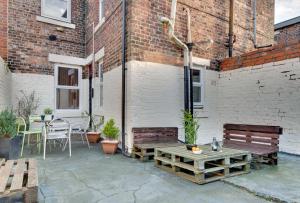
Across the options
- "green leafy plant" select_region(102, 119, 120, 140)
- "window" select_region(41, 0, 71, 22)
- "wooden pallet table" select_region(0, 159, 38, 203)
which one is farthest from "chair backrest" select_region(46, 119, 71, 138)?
"window" select_region(41, 0, 71, 22)

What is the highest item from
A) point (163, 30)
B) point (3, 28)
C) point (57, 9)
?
point (57, 9)

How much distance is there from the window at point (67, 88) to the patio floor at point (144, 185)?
3907 millimetres

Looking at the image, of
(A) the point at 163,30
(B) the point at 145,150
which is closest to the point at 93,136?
(B) the point at 145,150

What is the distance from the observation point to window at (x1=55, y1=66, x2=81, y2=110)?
26.8 feet

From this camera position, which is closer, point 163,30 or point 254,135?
point 254,135

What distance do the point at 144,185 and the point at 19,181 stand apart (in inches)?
65.9

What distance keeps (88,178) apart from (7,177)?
1.38m

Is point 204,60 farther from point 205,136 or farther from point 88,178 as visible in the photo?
point 88,178

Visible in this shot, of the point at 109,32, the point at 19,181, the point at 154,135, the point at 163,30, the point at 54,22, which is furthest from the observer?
the point at 54,22

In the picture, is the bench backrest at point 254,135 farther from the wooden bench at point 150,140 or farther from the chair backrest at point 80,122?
the chair backrest at point 80,122

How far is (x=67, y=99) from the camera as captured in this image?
27.7ft

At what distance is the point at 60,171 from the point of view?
13.3 feet

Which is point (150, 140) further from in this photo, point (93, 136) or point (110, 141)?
point (93, 136)

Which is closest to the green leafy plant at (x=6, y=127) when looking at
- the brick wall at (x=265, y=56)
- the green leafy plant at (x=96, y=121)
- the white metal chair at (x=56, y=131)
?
the white metal chair at (x=56, y=131)
